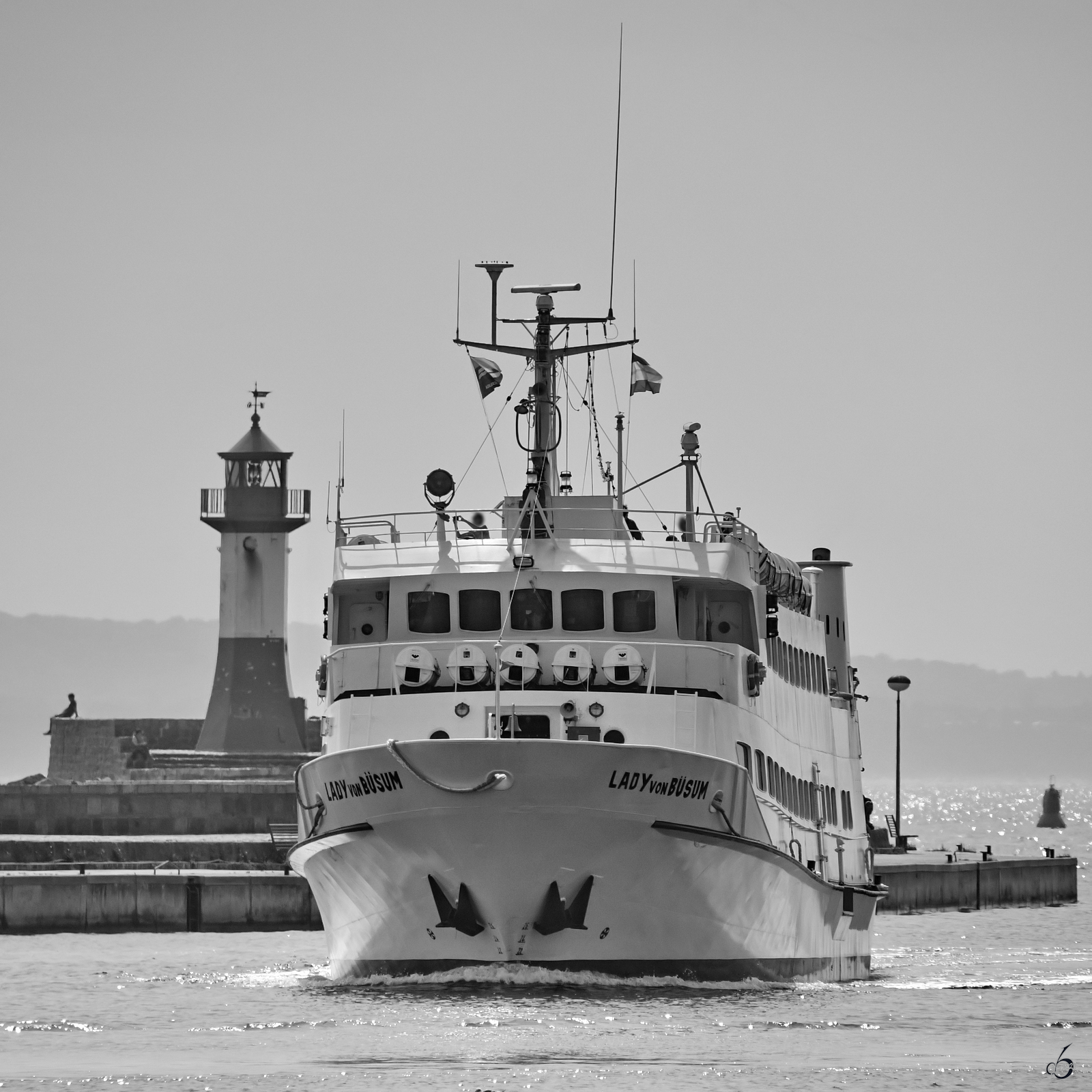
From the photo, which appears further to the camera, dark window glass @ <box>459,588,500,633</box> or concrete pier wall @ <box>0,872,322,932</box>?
concrete pier wall @ <box>0,872,322,932</box>

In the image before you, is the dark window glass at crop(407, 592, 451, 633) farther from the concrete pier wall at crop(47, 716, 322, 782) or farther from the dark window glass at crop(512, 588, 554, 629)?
the concrete pier wall at crop(47, 716, 322, 782)

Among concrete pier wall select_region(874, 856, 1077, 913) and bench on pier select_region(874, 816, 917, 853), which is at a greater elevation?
bench on pier select_region(874, 816, 917, 853)

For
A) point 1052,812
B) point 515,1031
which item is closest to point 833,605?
point 515,1031

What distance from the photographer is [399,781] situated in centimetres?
2547

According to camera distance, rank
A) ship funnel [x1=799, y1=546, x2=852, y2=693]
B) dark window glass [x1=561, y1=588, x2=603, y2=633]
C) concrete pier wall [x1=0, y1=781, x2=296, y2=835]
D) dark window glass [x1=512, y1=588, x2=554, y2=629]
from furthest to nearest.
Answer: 1. concrete pier wall [x1=0, y1=781, x2=296, y2=835]
2. ship funnel [x1=799, y1=546, x2=852, y2=693]
3. dark window glass [x1=561, y1=588, x2=603, y2=633]
4. dark window glass [x1=512, y1=588, x2=554, y2=629]

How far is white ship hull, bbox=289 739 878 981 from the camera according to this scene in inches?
986

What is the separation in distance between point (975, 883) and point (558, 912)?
31397 millimetres

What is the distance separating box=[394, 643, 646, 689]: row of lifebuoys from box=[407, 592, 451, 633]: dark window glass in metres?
1.01

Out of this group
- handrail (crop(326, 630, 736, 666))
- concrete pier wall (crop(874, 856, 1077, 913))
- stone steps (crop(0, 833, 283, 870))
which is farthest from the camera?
concrete pier wall (crop(874, 856, 1077, 913))

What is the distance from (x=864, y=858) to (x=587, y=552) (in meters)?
10.7

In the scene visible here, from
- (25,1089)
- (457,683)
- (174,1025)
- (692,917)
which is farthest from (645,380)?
(25,1089)

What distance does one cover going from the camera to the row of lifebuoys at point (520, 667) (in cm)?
2664

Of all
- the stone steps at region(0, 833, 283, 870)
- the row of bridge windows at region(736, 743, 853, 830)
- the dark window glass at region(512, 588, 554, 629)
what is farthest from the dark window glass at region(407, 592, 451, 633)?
the stone steps at region(0, 833, 283, 870)

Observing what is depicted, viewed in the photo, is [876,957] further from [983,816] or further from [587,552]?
[983,816]
